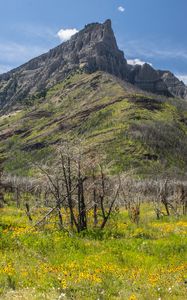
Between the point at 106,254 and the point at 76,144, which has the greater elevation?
the point at 76,144

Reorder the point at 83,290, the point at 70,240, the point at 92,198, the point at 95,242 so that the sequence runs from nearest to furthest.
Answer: the point at 83,290 < the point at 70,240 < the point at 95,242 < the point at 92,198

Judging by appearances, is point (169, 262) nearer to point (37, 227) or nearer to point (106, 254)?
point (106, 254)

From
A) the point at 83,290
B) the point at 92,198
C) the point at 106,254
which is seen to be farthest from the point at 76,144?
the point at 83,290

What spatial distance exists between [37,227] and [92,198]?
6.03m

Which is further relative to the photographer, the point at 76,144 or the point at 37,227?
the point at 76,144

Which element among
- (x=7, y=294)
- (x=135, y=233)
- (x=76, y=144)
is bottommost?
(x=135, y=233)

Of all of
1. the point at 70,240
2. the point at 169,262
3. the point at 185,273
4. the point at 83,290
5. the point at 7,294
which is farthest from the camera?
the point at 70,240

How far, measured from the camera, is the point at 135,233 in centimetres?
2166

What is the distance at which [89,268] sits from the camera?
1214 cm

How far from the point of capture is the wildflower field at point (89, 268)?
9.77 m

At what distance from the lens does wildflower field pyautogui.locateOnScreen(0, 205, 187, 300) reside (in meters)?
9.77

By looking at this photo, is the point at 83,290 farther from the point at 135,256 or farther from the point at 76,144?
the point at 76,144

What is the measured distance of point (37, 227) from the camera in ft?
65.7

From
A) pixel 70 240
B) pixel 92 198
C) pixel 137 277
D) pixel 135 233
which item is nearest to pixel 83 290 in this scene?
pixel 137 277
